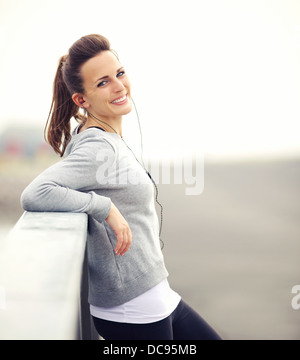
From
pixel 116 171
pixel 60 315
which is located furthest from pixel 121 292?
pixel 60 315

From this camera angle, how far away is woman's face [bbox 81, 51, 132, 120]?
125 cm

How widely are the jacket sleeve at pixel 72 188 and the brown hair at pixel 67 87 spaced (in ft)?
0.86

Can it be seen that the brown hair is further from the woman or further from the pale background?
the pale background

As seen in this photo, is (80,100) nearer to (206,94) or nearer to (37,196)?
(37,196)


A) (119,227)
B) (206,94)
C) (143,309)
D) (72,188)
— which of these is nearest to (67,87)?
(72,188)

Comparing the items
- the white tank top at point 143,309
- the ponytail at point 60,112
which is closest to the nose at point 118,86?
the ponytail at point 60,112

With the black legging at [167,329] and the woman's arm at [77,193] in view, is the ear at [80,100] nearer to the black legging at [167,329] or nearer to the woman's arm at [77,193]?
the woman's arm at [77,193]

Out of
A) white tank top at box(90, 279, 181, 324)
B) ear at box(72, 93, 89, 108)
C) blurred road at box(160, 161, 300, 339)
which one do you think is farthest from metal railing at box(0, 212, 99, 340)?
blurred road at box(160, 161, 300, 339)

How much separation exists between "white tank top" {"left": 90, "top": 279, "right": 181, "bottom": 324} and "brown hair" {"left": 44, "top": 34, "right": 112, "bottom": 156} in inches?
18.8

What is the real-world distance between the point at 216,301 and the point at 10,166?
20.1 ft

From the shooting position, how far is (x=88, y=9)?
566 cm

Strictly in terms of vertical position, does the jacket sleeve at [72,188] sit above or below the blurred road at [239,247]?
above

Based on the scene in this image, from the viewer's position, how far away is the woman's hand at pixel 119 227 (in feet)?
3.42

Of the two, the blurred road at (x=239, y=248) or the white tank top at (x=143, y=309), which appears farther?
the blurred road at (x=239, y=248)
